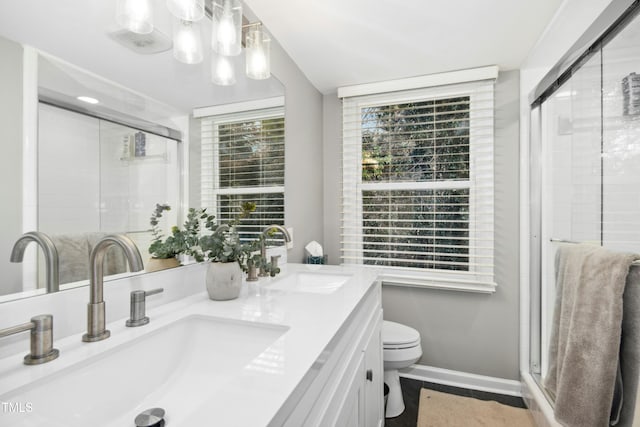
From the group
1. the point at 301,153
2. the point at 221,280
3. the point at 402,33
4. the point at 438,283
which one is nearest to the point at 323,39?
the point at 402,33

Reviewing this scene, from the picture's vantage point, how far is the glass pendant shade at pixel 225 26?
1.19 meters

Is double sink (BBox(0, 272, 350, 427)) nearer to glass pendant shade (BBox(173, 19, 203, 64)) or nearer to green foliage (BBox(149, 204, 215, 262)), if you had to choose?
green foliage (BBox(149, 204, 215, 262))

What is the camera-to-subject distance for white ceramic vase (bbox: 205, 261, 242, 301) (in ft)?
3.41

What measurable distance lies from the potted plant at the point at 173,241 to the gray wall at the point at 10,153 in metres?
0.35

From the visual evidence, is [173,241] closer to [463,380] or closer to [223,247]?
[223,247]

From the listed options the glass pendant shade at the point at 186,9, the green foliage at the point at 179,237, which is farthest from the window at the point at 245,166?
the glass pendant shade at the point at 186,9

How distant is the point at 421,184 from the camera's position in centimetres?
222

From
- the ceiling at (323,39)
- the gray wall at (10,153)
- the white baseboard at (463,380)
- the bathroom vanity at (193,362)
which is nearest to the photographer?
the bathroom vanity at (193,362)

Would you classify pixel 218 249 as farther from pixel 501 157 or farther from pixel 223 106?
pixel 501 157

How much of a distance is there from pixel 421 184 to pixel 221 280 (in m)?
1.67

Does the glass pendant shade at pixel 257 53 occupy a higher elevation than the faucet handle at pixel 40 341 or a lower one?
higher

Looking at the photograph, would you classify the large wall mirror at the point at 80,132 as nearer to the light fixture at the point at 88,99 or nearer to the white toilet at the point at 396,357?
the light fixture at the point at 88,99

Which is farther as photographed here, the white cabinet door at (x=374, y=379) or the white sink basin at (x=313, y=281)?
the white sink basin at (x=313, y=281)

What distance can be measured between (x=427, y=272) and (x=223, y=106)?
176 cm
